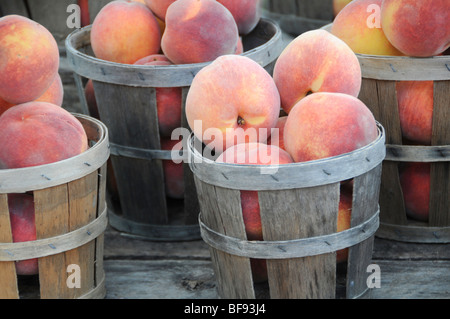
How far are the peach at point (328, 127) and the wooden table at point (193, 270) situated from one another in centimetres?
46

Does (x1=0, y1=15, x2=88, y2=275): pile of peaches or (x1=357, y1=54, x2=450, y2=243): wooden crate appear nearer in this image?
(x1=0, y1=15, x2=88, y2=275): pile of peaches

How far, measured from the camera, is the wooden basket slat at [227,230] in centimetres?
143

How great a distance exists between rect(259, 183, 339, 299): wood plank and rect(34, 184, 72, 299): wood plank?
0.48 meters

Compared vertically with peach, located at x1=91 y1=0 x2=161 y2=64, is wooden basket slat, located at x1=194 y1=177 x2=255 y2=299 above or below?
below

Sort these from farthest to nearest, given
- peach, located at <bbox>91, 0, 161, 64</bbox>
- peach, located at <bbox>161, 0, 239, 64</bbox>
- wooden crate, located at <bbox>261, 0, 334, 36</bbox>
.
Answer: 1. wooden crate, located at <bbox>261, 0, 334, 36</bbox>
2. peach, located at <bbox>91, 0, 161, 64</bbox>
3. peach, located at <bbox>161, 0, 239, 64</bbox>

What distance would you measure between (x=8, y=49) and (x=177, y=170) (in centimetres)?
62

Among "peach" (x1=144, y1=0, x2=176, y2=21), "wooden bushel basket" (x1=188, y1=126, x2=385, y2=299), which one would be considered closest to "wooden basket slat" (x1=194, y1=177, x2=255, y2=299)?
"wooden bushel basket" (x1=188, y1=126, x2=385, y2=299)

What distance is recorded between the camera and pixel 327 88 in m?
1.61

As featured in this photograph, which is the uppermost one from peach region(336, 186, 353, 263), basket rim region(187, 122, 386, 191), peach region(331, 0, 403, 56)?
peach region(331, 0, 403, 56)

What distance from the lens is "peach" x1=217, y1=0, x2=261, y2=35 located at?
2166 millimetres

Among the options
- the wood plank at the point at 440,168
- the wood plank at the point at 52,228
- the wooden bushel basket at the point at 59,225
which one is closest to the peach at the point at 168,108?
the wooden bushel basket at the point at 59,225

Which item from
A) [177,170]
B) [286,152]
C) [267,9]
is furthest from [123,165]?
[267,9]

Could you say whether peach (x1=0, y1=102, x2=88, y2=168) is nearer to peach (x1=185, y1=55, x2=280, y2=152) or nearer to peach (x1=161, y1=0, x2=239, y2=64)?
peach (x1=185, y1=55, x2=280, y2=152)

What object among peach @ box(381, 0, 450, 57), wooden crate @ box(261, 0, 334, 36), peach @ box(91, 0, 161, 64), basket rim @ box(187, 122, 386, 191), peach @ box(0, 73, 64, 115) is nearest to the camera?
basket rim @ box(187, 122, 386, 191)
